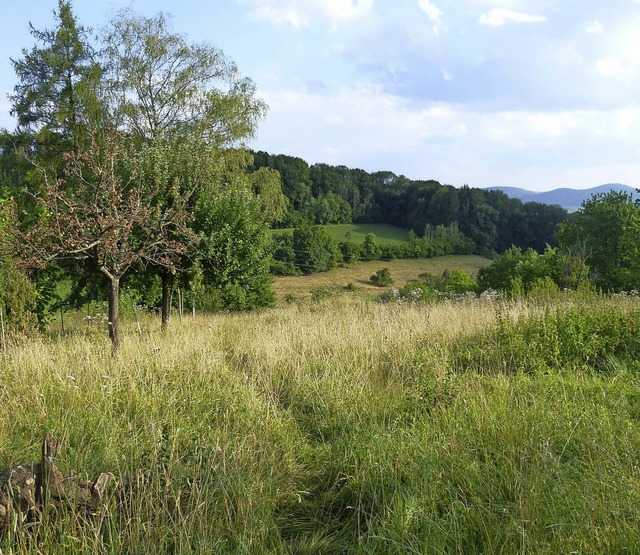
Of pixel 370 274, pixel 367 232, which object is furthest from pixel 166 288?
pixel 367 232

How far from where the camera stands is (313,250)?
219 feet

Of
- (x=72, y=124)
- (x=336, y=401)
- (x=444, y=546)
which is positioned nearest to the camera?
(x=444, y=546)

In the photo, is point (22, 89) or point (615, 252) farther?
point (615, 252)

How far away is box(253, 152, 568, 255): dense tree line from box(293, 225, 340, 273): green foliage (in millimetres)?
10605

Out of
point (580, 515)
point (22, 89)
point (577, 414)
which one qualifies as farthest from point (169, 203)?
point (22, 89)

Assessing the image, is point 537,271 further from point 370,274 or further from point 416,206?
point 416,206

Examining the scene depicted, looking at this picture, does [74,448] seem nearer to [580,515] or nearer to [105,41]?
[580,515]

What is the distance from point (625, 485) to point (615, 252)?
121 feet

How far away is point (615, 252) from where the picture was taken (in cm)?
3459

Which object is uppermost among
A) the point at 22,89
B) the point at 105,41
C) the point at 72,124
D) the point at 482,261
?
the point at 105,41

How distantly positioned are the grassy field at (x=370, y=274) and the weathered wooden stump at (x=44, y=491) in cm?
4659

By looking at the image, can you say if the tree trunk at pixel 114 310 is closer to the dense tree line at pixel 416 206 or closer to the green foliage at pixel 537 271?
the green foliage at pixel 537 271

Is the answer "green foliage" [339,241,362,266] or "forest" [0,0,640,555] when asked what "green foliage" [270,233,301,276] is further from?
"forest" [0,0,640,555]

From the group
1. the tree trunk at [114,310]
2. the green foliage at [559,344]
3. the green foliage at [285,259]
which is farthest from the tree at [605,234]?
the green foliage at [285,259]
